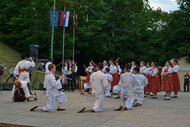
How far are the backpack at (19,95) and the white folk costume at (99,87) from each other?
161 inches

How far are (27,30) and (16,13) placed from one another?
492cm

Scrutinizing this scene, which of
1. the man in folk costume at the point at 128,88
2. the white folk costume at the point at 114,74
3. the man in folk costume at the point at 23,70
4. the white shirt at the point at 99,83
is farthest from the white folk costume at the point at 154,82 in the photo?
the white shirt at the point at 99,83

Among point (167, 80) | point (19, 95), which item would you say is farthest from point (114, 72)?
point (19, 95)

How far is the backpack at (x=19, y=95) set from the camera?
57.4 ft

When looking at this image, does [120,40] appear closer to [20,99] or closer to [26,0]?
[26,0]

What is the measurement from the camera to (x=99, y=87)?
14695 millimetres

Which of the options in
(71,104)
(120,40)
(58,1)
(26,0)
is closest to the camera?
(71,104)

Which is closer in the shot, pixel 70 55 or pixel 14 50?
pixel 70 55

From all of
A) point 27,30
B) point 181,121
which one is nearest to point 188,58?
point 27,30

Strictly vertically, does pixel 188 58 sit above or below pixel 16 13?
below

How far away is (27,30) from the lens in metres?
44.3

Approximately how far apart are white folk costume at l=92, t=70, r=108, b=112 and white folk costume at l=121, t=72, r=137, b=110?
1172 mm

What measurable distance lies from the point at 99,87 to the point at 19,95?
4440 mm

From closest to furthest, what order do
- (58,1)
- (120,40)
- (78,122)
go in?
(78,122) → (58,1) → (120,40)
